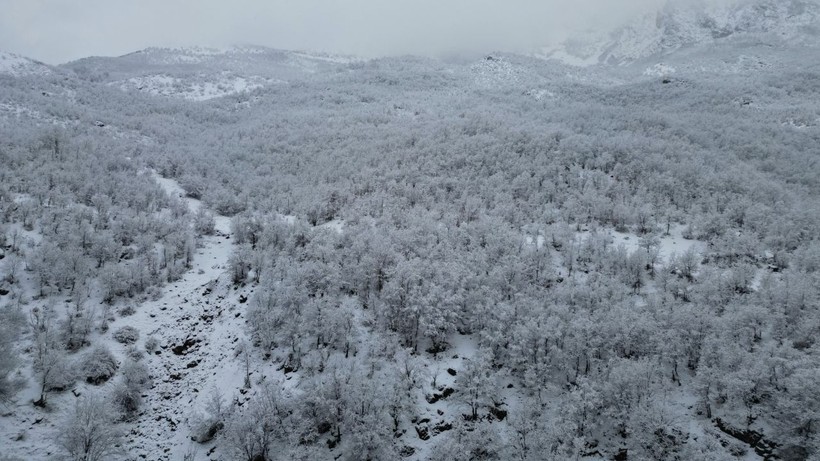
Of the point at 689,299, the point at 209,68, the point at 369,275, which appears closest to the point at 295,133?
the point at 369,275

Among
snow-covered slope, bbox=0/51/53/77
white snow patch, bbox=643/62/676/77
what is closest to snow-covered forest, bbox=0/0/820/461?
snow-covered slope, bbox=0/51/53/77

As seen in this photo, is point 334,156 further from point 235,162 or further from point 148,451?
point 148,451

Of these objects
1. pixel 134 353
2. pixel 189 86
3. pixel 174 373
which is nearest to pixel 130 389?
pixel 174 373

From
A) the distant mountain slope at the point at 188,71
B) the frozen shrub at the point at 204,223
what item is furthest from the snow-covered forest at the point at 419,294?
the distant mountain slope at the point at 188,71

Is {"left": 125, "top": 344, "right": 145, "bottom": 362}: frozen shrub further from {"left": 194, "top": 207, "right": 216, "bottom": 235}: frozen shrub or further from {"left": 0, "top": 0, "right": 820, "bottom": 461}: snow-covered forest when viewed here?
{"left": 194, "top": 207, "right": 216, "bottom": 235}: frozen shrub

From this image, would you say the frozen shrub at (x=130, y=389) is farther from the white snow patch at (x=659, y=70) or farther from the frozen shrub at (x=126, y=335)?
the white snow patch at (x=659, y=70)

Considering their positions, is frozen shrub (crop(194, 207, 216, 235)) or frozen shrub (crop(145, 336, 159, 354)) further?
frozen shrub (crop(194, 207, 216, 235))

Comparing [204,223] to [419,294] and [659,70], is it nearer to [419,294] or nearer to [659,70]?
[419,294]
